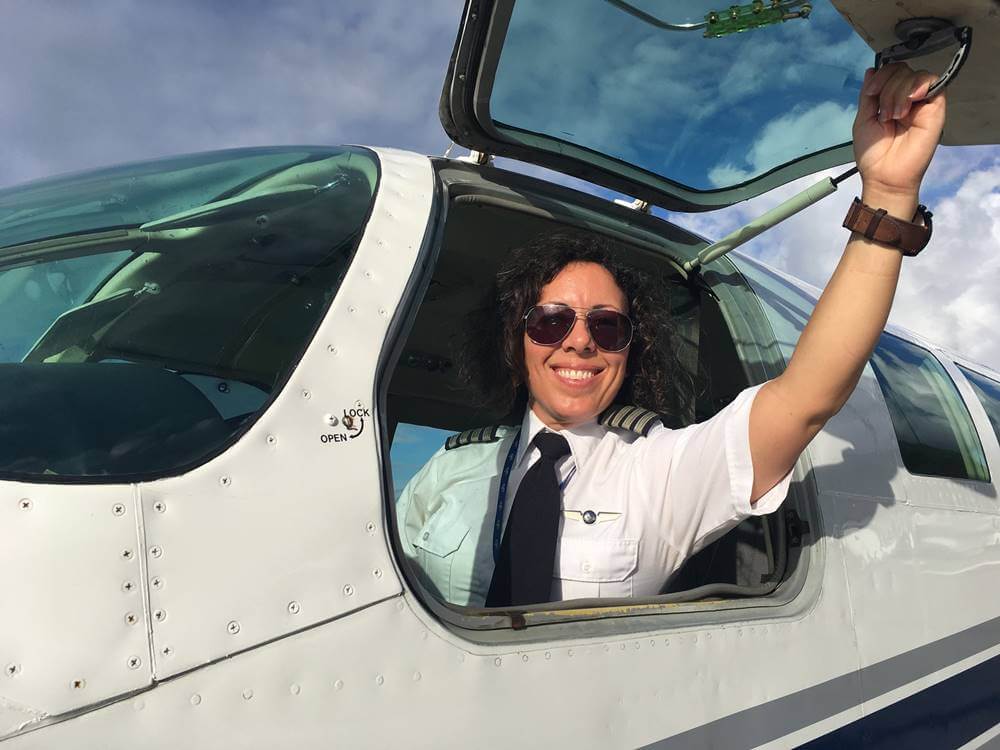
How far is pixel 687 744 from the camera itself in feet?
4.61

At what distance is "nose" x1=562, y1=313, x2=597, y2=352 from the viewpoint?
1954mm

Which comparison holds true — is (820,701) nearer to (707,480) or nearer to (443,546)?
(707,480)

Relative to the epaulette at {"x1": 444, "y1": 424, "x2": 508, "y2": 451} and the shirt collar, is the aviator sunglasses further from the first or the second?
the epaulette at {"x1": 444, "y1": 424, "x2": 508, "y2": 451}

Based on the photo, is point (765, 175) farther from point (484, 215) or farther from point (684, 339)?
point (484, 215)

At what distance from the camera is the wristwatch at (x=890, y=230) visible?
1.33 meters

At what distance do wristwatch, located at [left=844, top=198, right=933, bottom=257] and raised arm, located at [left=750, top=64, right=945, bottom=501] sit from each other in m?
0.01

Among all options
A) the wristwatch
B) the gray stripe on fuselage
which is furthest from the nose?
the gray stripe on fuselage

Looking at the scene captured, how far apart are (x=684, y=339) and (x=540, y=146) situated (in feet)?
3.34

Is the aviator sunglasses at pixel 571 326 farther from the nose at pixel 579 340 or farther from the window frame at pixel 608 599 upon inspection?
the window frame at pixel 608 599

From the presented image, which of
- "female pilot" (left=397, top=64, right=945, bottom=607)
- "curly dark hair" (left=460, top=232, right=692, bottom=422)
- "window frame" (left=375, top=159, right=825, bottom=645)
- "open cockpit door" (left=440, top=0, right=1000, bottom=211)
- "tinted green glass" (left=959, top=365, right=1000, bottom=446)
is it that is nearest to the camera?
"window frame" (left=375, top=159, right=825, bottom=645)

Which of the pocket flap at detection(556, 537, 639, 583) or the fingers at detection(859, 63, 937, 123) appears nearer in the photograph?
the fingers at detection(859, 63, 937, 123)

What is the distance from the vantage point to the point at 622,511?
176 cm

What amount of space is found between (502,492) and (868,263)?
97cm

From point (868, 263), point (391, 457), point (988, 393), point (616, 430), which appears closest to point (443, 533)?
point (391, 457)
